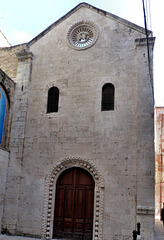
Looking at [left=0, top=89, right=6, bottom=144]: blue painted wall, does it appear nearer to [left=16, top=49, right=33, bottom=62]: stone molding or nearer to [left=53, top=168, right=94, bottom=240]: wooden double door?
[left=16, top=49, right=33, bottom=62]: stone molding

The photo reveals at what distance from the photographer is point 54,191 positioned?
11516mm

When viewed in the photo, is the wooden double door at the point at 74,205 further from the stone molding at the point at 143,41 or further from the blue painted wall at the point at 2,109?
the stone molding at the point at 143,41

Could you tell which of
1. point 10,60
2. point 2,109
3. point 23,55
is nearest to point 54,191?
point 2,109

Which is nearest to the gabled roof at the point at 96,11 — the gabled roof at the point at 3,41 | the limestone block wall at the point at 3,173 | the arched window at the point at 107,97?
the arched window at the point at 107,97

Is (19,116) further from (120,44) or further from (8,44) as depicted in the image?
(8,44)

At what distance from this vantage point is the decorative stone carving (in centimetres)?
1277

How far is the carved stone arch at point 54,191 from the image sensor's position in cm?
1058

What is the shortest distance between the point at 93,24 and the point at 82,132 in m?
5.13

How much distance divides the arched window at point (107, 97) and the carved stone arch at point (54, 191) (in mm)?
2403

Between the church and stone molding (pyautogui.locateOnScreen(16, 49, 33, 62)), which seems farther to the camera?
stone molding (pyautogui.locateOnScreen(16, 49, 33, 62))

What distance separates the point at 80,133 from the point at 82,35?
4.74 m

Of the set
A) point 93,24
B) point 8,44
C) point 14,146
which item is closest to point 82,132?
point 14,146

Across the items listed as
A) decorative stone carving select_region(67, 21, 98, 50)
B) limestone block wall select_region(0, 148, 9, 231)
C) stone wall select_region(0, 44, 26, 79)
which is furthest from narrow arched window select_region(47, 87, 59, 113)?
limestone block wall select_region(0, 148, 9, 231)

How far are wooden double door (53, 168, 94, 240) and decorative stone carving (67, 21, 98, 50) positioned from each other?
5.71m
